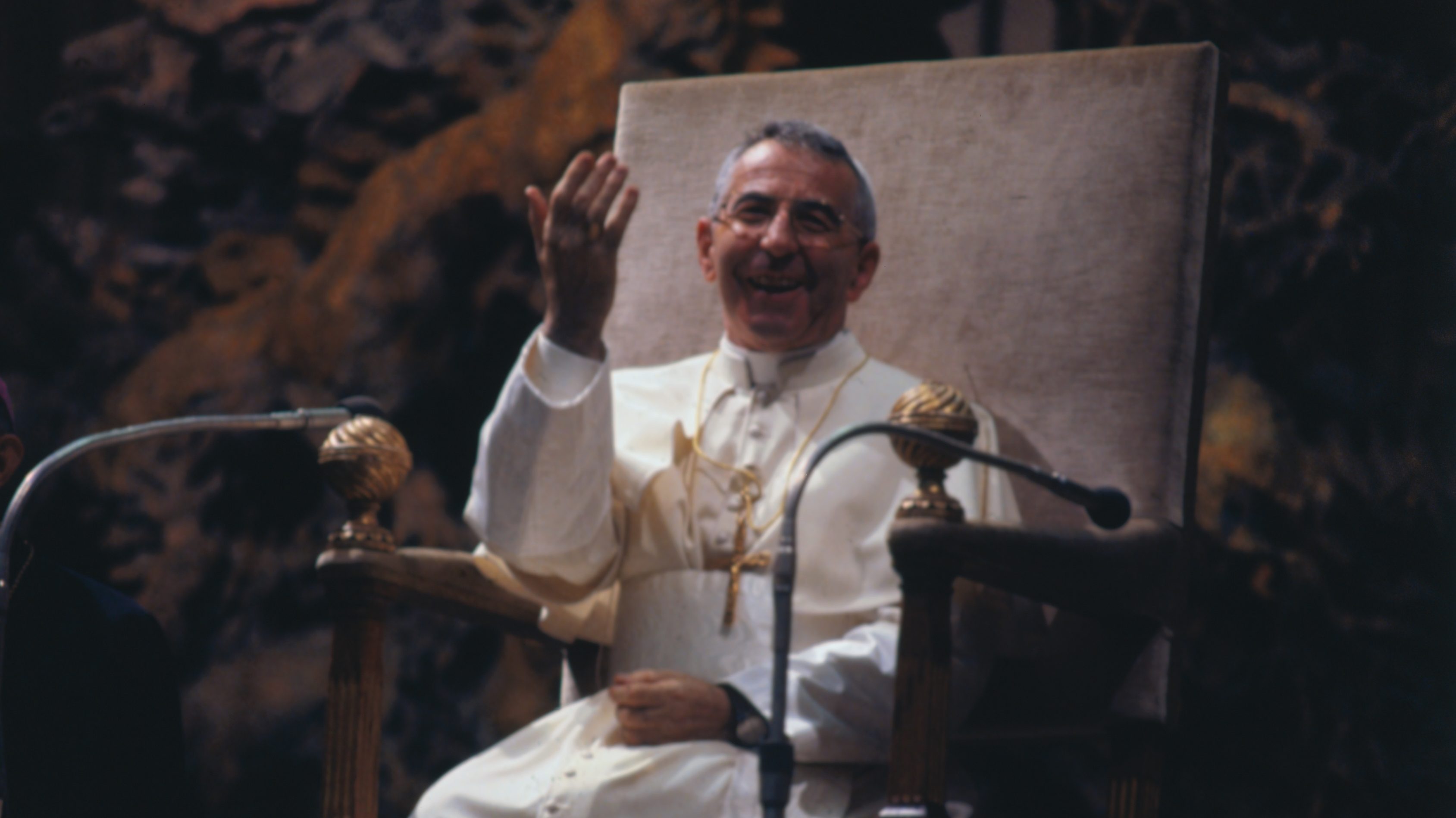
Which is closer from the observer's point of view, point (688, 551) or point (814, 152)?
point (688, 551)

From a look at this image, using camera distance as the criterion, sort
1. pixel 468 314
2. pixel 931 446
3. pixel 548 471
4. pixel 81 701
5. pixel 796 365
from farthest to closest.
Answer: pixel 468 314
pixel 796 365
pixel 548 471
pixel 81 701
pixel 931 446

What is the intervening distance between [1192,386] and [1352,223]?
1096mm

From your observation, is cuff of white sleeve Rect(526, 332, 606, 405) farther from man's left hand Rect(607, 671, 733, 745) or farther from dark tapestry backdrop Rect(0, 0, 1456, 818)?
dark tapestry backdrop Rect(0, 0, 1456, 818)

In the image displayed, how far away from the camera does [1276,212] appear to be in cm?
372

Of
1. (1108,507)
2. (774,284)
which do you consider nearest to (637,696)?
(1108,507)

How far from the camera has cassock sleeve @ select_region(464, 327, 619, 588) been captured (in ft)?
7.91

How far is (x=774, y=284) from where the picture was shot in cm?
279

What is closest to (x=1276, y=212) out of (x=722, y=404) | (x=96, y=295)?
(x=722, y=404)

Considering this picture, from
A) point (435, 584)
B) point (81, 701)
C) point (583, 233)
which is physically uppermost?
point (583, 233)

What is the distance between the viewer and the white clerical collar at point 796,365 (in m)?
2.85

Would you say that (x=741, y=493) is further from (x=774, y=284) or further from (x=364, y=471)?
(x=364, y=471)

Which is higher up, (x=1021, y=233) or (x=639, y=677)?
(x=1021, y=233)

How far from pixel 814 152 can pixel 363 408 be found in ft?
2.80

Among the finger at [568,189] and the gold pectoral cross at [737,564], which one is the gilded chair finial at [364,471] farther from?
the gold pectoral cross at [737,564]
